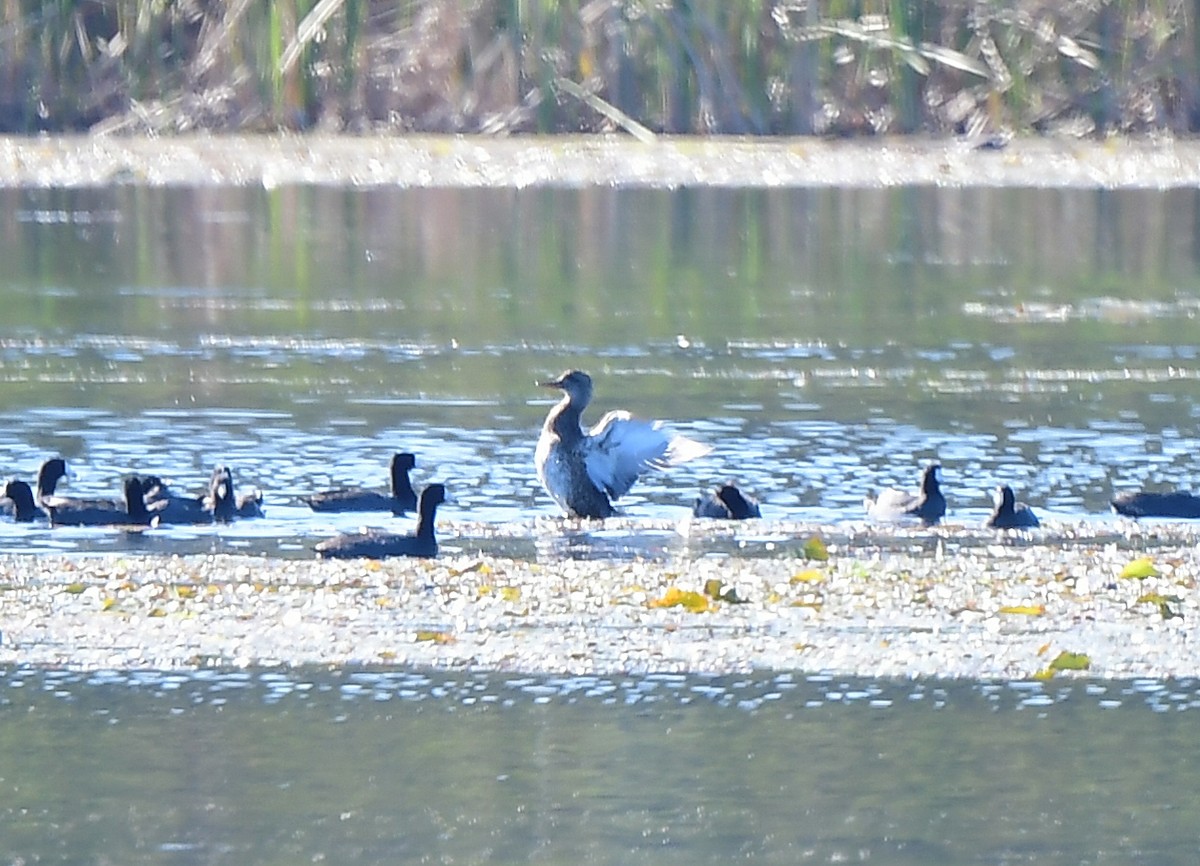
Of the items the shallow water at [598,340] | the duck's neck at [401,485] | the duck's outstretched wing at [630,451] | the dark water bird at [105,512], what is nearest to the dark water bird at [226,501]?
the shallow water at [598,340]

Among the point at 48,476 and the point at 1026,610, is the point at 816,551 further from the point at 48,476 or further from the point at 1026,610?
the point at 48,476

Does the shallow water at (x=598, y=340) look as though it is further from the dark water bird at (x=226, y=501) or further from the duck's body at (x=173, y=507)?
the duck's body at (x=173, y=507)

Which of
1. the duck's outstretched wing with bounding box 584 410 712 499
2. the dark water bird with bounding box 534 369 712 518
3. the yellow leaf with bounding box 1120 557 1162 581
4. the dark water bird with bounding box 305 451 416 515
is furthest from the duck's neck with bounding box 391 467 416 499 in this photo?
the yellow leaf with bounding box 1120 557 1162 581

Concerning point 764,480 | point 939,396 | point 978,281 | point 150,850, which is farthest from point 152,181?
point 150,850

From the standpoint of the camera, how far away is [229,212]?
28.4m

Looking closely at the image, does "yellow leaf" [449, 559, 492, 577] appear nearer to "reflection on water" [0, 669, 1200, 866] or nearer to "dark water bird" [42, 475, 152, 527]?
"dark water bird" [42, 475, 152, 527]

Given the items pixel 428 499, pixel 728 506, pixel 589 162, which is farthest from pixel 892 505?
pixel 589 162

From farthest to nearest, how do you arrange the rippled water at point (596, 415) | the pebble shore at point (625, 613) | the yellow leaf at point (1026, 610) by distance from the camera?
1. the yellow leaf at point (1026, 610)
2. the pebble shore at point (625, 613)
3. the rippled water at point (596, 415)

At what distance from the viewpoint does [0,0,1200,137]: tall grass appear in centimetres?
3022

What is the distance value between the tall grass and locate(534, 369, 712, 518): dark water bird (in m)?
17.8

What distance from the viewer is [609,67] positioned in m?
30.8

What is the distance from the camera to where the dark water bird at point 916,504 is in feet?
37.6

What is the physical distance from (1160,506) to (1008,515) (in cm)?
66

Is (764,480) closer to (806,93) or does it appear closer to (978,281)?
(978,281)
